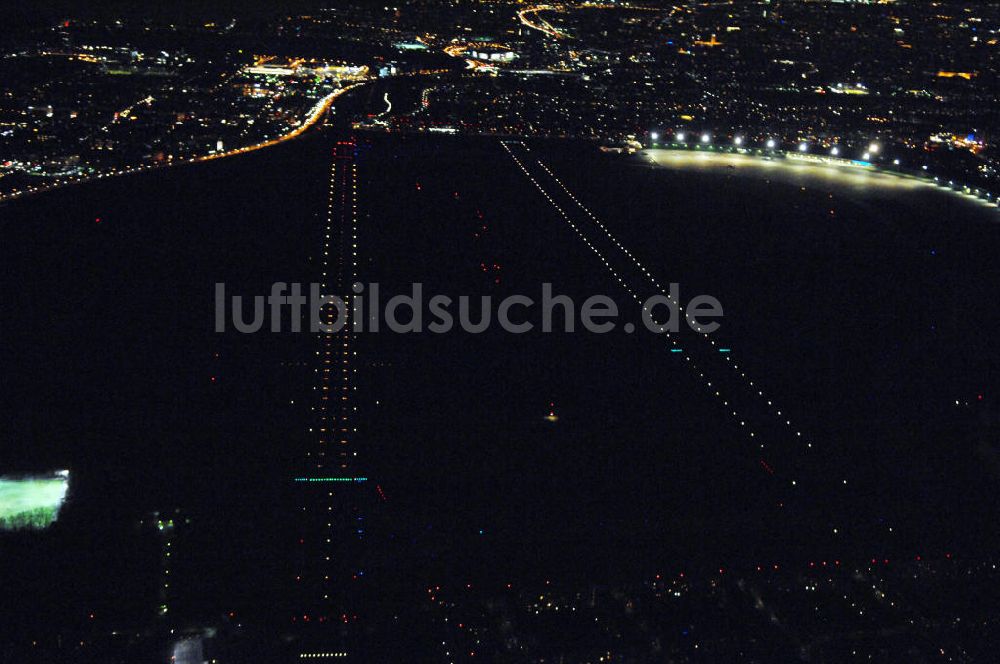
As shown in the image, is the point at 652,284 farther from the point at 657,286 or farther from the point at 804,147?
the point at 804,147

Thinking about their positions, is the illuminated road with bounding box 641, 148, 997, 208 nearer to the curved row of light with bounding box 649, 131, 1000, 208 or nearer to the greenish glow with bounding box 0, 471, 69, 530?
the curved row of light with bounding box 649, 131, 1000, 208

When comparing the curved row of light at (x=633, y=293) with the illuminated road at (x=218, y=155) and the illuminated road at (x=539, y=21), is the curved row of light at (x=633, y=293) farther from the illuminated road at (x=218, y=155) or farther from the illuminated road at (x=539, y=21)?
the illuminated road at (x=539, y=21)

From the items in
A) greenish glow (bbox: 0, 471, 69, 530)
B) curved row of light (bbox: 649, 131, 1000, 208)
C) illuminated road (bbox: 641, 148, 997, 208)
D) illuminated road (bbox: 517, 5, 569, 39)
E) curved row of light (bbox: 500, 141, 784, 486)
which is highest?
illuminated road (bbox: 517, 5, 569, 39)

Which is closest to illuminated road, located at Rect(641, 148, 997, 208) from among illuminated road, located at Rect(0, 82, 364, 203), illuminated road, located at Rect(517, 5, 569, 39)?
illuminated road, located at Rect(0, 82, 364, 203)

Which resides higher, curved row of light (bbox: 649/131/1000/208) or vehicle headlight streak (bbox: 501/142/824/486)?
curved row of light (bbox: 649/131/1000/208)

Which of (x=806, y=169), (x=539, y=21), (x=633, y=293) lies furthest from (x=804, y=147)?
(x=539, y=21)

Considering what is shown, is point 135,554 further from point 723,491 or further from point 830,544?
point 830,544

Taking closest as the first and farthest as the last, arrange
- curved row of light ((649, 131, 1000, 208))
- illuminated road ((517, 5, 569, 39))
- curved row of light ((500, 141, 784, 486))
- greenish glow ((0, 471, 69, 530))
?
greenish glow ((0, 471, 69, 530)) < curved row of light ((500, 141, 784, 486)) < curved row of light ((649, 131, 1000, 208)) < illuminated road ((517, 5, 569, 39))
